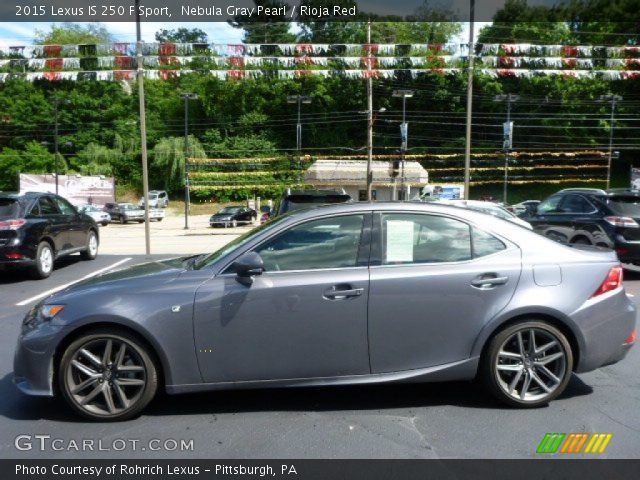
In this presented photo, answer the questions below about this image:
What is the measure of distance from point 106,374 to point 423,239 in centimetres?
246

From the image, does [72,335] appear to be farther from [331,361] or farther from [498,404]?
[498,404]

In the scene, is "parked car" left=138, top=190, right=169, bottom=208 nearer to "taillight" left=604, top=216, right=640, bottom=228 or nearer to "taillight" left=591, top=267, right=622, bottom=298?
"taillight" left=604, top=216, right=640, bottom=228

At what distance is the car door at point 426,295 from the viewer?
424 centimetres

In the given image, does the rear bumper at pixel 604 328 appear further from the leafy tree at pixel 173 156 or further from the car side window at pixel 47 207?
the leafy tree at pixel 173 156

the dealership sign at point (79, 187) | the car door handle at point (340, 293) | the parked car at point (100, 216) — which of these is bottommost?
the parked car at point (100, 216)

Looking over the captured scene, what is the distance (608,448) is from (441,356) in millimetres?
1185

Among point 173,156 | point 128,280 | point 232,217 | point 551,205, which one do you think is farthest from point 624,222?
point 173,156

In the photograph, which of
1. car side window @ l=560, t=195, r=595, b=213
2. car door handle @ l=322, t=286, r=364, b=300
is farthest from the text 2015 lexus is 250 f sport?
car side window @ l=560, t=195, r=595, b=213

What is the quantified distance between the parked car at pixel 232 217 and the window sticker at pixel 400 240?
124 feet

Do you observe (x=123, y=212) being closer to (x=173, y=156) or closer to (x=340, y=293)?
(x=173, y=156)

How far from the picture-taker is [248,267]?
4117mm

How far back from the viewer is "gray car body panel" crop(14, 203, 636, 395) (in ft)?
13.7

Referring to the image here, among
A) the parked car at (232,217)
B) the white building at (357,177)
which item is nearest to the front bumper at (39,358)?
the white building at (357,177)

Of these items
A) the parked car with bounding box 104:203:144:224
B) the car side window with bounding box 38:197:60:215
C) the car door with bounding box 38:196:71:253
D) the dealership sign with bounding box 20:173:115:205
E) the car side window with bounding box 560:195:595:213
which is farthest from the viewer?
the dealership sign with bounding box 20:173:115:205
